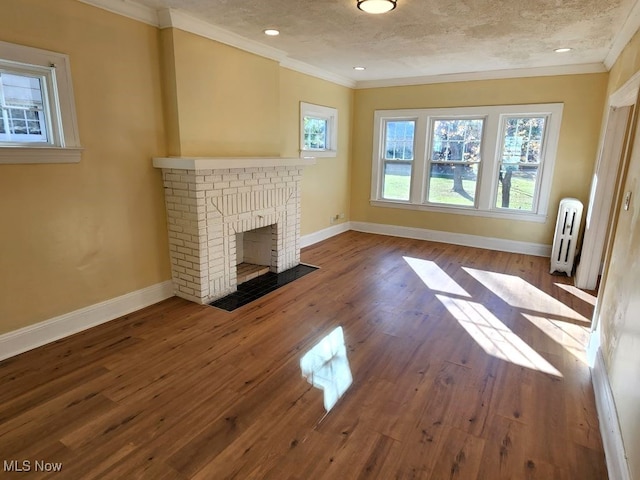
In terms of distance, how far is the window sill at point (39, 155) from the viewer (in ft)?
8.03

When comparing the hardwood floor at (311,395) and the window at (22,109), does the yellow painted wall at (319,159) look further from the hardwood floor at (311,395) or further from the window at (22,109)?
the window at (22,109)

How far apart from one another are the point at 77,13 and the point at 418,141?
4.66 metres

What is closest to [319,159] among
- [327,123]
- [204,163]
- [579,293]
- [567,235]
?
[327,123]

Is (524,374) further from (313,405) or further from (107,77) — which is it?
(107,77)

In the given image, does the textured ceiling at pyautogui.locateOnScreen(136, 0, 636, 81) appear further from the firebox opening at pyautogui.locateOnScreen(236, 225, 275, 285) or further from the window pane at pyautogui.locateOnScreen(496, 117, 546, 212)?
the firebox opening at pyautogui.locateOnScreen(236, 225, 275, 285)

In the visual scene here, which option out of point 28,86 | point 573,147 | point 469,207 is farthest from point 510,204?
point 28,86

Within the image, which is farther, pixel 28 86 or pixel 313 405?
pixel 28 86

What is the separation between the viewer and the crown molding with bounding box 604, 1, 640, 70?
2.82 meters

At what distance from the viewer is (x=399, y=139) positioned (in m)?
6.22

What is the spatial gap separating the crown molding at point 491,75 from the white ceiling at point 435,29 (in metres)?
0.03

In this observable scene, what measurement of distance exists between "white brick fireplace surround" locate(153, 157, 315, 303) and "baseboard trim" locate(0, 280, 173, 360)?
257 millimetres

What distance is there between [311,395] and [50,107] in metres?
2.71

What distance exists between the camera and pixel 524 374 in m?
2.55

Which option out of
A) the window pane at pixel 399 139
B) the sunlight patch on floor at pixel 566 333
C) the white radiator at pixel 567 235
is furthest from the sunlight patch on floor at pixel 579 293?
the window pane at pixel 399 139
